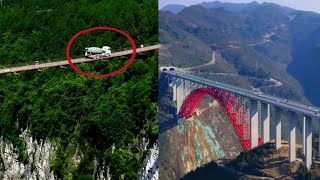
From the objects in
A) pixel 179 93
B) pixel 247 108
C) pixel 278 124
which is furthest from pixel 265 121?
pixel 179 93

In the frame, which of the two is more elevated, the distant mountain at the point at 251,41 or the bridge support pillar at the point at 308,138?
the distant mountain at the point at 251,41

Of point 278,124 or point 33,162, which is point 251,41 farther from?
point 33,162

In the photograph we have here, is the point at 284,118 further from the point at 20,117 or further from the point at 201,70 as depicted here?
the point at 20,117

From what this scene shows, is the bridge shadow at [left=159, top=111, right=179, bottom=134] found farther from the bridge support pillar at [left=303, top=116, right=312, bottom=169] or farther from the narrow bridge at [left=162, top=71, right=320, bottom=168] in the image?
the bridge support pillar at [left=303, top=116, right=312, bottom=169]

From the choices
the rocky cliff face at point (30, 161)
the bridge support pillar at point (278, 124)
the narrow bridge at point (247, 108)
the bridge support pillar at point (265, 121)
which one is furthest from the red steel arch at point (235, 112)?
the rocky cliff face at point (30, 161)

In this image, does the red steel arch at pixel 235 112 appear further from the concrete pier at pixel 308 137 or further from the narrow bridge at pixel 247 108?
the concrete pier at pixel 308 137
